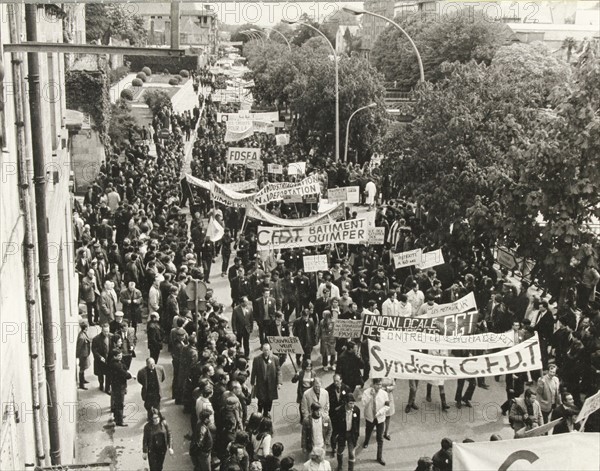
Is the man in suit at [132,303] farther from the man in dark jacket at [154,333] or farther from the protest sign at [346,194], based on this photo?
the protest sign at [346,194]

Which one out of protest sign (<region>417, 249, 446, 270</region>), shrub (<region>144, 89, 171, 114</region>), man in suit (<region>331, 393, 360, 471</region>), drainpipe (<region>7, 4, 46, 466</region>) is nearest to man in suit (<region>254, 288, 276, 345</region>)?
protest sign (<region>417, 249, 446, 270</region>)

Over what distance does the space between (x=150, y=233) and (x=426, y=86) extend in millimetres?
7083

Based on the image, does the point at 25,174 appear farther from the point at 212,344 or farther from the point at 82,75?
the point at 82,75

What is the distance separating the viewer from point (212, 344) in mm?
13812

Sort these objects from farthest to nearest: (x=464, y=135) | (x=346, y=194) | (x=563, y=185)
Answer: (x=346, y=194) → (x=464, y=135) → (x=563, y=185)

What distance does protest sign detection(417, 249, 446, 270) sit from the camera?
688 inches

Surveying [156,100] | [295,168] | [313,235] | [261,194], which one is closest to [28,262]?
[313,235]

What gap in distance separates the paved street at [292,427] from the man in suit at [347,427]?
1.35ft

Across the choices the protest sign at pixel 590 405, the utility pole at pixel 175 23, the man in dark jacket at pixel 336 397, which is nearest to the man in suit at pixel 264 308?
the man in dark jacket at pixel 336 397

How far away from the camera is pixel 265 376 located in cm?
1323

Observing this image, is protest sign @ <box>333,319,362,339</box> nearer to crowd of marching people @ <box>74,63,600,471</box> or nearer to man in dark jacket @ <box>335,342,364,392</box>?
crowd of marching people @ <box>74,63,600,471</box>

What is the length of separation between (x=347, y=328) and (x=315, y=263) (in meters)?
3.09

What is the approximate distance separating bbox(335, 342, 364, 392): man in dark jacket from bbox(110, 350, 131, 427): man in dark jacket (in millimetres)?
3030

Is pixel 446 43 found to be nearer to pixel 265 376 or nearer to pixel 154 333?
pixel 154 333
